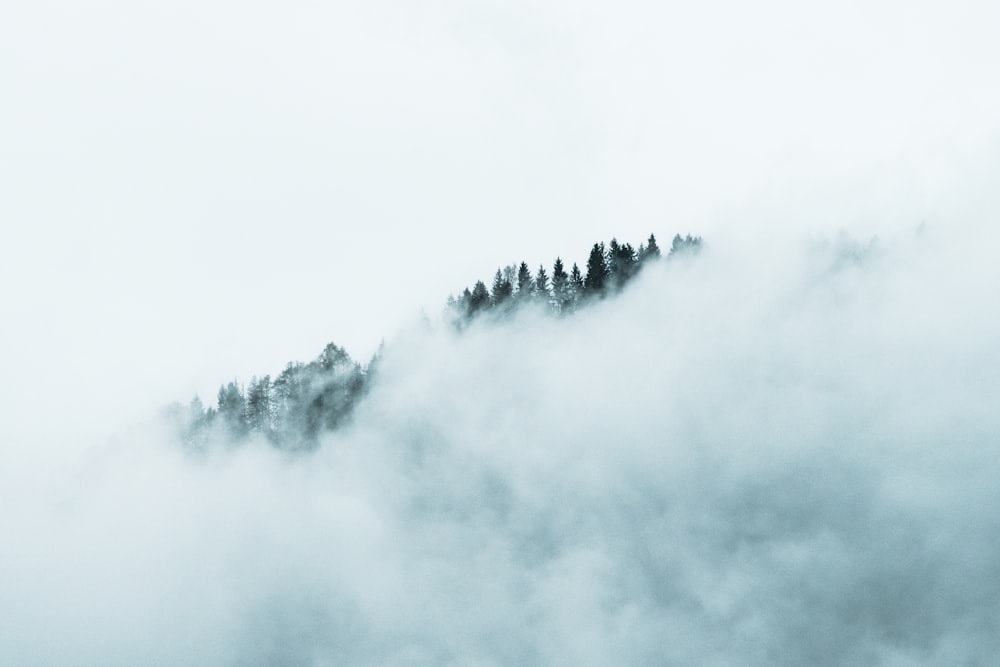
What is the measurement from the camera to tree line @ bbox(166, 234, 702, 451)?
96.4 meters

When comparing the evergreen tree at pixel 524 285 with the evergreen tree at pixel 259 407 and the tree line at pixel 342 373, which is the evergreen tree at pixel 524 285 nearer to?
the tree line at pixel 342 373

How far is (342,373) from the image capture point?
9975cm

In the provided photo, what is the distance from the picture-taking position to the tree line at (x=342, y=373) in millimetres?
96438

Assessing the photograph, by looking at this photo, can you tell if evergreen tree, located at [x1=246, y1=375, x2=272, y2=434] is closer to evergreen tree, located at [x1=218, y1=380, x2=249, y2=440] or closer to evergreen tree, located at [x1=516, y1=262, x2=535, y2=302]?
evergreen tree, located at [x1=218, y1=380, x2=249, y2=440]

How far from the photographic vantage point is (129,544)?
310 feet

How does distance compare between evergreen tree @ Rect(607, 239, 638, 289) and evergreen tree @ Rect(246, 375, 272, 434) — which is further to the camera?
evergreen tree @ Rect(246, 375, 272, 434)

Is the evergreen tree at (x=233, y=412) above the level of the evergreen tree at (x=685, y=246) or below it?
below

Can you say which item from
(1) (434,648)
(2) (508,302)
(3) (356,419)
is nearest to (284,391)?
(3) (356,419)

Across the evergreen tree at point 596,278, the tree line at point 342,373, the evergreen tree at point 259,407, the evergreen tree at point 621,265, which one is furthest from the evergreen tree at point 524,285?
the evergreen tree at point 259,407

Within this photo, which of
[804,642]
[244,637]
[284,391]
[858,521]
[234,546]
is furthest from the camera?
[284,391]

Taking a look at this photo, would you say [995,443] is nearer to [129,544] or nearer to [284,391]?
[284,391]

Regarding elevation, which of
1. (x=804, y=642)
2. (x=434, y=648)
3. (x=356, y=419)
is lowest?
(x=804, y=642)

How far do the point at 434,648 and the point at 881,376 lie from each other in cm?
4457

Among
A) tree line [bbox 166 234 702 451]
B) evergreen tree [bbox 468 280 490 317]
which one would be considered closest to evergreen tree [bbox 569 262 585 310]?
tree line [bbox 166 234 702 451]
